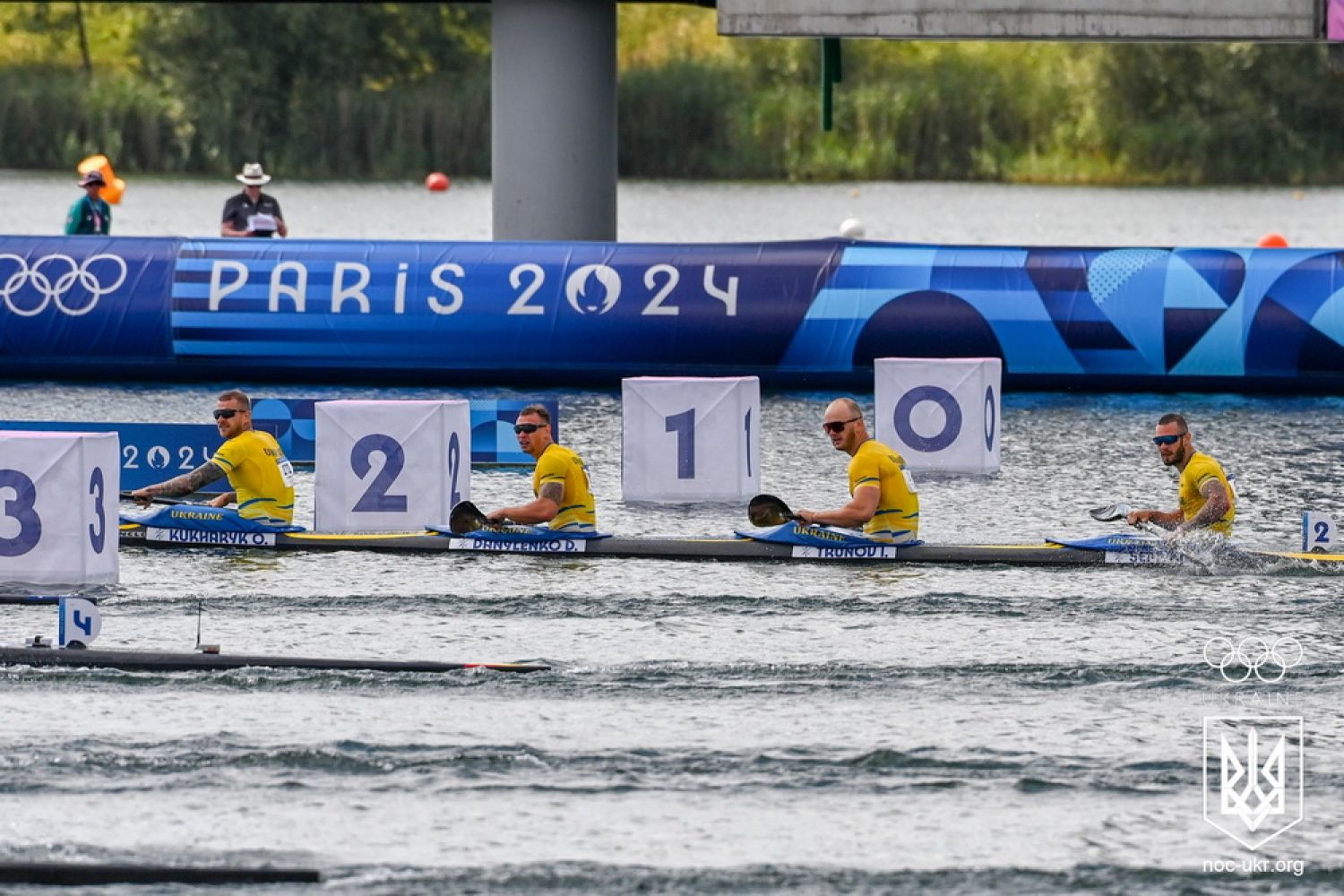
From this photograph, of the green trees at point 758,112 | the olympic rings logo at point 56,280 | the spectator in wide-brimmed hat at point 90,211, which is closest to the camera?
the olympic rings logo at point 56,280

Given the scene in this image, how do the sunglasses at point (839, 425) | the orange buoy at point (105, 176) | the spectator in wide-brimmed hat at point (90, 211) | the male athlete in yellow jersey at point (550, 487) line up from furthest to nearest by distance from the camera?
the orange buoy at point (105, 176) → the spectator in wide-brimmed hat at point (90, 211) → the male athlete in yellow jersey at point (550, 487) → the sunglasses at point (839, 425)

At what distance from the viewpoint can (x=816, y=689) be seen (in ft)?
45.1

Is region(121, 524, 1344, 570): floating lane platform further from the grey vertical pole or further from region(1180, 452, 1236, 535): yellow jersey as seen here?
the grey vertical pole

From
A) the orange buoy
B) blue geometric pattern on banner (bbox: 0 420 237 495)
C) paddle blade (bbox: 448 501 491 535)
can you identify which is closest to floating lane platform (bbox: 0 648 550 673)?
paddle blade (bbox: 448 501 491 535)

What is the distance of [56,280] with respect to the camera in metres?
28.6

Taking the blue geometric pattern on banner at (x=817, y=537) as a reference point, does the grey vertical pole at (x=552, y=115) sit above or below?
above

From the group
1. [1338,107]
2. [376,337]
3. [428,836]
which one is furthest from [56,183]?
[428,836]

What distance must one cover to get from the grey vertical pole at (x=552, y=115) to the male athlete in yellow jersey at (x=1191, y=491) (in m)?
14.2

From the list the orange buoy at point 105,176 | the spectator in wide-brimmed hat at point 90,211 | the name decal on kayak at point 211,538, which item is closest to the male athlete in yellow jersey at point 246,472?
the name decal on kayak at point 211,538

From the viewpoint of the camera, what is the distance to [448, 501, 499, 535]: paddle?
58.7ft

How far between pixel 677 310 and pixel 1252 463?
25.7ft

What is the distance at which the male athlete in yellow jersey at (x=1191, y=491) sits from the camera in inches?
679

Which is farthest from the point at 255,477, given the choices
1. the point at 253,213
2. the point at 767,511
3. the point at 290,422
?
the point at 253,213

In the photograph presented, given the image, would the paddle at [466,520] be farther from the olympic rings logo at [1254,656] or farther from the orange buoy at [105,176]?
the orange buoy at [105,176]
